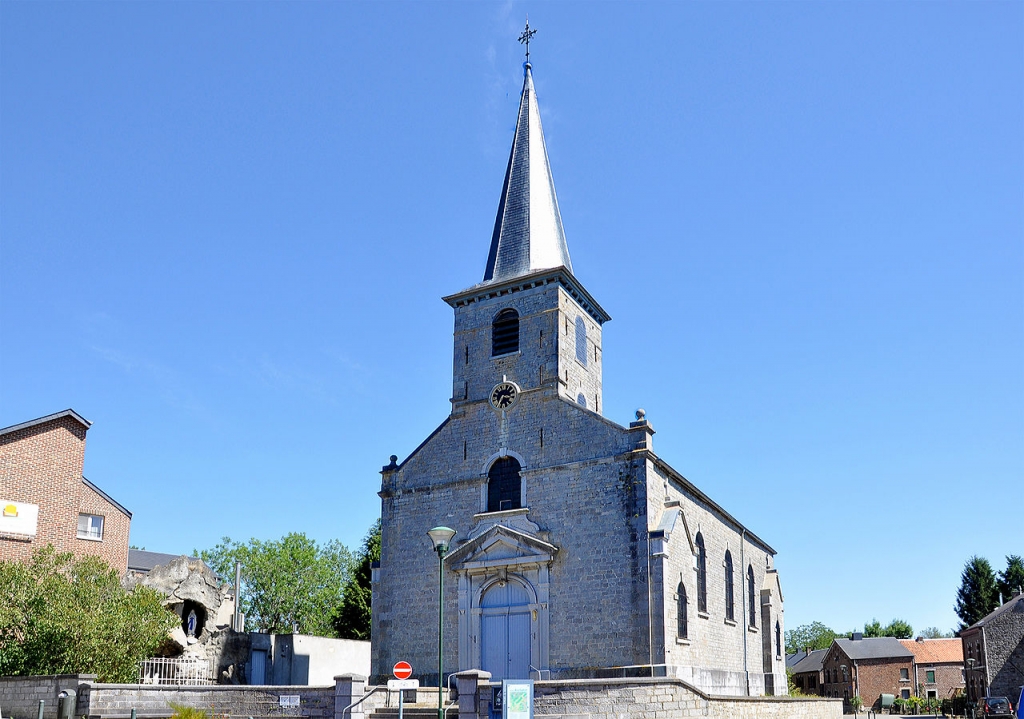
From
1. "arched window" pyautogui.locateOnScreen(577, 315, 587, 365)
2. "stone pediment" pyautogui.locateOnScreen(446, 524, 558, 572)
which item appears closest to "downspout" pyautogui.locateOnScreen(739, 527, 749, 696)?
"stone pediment" pyautogui.locateOnScreen(446, 524, 558, 572)

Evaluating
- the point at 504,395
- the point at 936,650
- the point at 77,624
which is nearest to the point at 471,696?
the point at 77,624

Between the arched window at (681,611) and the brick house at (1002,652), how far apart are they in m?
34.3

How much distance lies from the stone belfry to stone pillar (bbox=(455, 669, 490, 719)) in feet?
36.5

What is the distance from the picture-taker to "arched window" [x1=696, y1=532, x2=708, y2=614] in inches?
1089

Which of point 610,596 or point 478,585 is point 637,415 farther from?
point 478,585

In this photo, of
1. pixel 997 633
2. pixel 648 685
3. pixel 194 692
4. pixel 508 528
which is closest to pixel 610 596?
pixel 508 528

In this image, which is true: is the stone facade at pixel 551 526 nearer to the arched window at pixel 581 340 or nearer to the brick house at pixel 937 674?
Answer: the arched window at pixel 581 340

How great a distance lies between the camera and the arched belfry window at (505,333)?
28.5 meters

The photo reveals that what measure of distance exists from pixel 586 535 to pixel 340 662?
13380 millimetres

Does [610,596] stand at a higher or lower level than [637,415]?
lower

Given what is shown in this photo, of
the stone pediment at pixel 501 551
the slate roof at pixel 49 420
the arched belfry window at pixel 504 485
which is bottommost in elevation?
the stone pediment at pixel 501 551

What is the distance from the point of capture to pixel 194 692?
19.5m

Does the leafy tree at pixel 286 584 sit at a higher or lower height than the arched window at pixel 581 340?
lower

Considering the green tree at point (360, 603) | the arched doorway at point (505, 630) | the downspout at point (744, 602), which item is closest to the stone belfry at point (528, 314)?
the arched doorway at point (505, 630)
